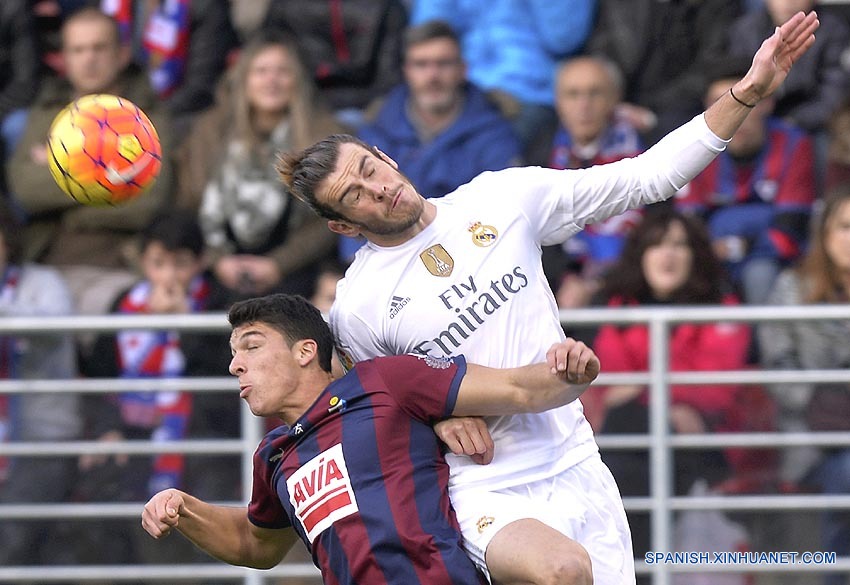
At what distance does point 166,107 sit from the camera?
8.98m

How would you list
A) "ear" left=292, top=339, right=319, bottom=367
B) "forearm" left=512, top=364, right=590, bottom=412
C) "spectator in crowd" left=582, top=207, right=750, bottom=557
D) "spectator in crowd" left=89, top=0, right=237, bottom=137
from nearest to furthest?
"forearm" left=512, top=364, right=590, bottom=412 < "ear" left=292, top=339, right=319, bottom=367 < "spectator in crowd" left=582, top=207, right=750, bottom=557 < "spectator in crowd" left=89, top=0, right=237, bottom=137

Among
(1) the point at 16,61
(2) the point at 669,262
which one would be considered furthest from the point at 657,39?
(1) the point at 16,61

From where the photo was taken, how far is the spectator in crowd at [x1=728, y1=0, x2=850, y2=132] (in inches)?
321

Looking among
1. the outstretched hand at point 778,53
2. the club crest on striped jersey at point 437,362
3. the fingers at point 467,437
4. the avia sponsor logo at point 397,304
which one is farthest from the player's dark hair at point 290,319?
the outstretched hand at point 778,53

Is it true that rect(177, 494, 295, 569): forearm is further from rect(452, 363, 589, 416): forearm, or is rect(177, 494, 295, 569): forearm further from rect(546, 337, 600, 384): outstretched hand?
rect(546, 337, 600, 384): outstretched hand

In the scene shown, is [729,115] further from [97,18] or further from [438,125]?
[97,18]

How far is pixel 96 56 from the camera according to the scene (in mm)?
8641

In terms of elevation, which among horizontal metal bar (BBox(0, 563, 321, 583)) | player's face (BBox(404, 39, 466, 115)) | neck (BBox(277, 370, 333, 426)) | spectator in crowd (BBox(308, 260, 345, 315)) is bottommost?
horizontal metal bar (BBox(0, 563, 321, 583))

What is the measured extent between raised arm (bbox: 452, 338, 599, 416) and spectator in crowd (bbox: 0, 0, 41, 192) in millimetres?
5108

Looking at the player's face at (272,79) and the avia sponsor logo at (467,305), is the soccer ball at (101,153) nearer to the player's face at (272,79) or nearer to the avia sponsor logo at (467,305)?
the avia sponsor logo at (467,305)

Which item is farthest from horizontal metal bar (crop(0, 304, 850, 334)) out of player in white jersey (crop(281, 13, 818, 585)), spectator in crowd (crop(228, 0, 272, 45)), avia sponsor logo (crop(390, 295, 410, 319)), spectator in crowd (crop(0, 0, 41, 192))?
spectator in crowd (crop(228, 0, 272, 45))

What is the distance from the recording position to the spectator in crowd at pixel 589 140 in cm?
795

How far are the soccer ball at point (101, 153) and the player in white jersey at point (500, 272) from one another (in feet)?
1.83

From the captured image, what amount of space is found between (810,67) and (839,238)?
157 cm
